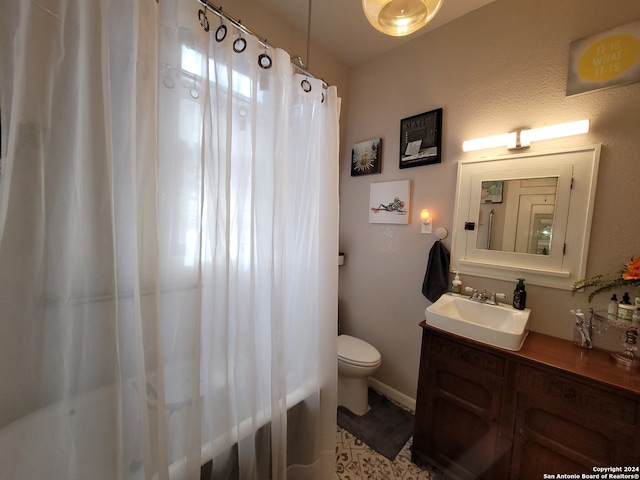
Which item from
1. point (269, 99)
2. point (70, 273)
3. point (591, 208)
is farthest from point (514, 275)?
point (70, 273)

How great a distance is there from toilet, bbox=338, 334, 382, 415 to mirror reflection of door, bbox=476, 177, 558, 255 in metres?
1.11

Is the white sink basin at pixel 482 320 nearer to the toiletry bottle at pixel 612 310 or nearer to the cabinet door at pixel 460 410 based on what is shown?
the cabinet door at pixel 460 410

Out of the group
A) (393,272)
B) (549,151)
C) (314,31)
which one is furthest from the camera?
(393,272)

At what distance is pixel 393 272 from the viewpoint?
2.04 m

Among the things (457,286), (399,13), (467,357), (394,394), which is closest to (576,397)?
(467,357)

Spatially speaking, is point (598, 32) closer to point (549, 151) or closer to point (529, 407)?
point (549, 151)

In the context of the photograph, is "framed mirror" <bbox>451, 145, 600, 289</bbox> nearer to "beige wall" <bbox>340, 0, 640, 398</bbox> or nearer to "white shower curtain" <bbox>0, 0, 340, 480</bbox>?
"beige wall" <bbox>340, 0, 640, 398</bbox>

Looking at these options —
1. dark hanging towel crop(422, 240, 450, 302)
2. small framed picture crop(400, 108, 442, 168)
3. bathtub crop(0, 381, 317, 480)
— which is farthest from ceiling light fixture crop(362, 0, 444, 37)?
bathtub crop(0, 381, 317, 480)

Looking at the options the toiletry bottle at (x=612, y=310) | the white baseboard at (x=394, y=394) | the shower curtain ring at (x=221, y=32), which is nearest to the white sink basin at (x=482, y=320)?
the toiletry bottle at (x=612, y=310)

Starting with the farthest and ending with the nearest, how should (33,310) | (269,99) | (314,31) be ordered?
1. (314,31)
2. (269,99)
3. (33,310)

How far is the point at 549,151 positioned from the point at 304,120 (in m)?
1.39

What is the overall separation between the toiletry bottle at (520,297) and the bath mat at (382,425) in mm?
1141

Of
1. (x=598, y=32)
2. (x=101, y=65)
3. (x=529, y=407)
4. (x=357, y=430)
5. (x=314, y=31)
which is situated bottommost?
(x=357, y=430)

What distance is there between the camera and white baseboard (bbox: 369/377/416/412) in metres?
1.94
